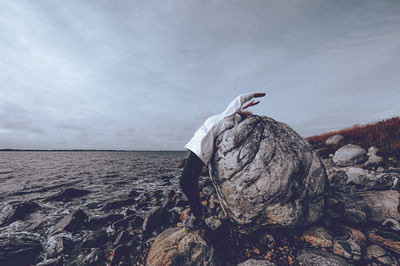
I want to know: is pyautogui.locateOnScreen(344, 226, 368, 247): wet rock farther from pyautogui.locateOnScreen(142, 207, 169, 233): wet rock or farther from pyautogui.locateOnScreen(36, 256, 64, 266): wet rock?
pyautogui.locateOnScreen(36, 256, 64, 266): wet rock

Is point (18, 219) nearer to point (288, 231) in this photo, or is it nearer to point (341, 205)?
point (288, 231)

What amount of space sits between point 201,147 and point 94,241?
496 cm

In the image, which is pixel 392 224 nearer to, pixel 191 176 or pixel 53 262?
pixel 191 176

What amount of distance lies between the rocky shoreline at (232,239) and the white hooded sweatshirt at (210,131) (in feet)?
5.56

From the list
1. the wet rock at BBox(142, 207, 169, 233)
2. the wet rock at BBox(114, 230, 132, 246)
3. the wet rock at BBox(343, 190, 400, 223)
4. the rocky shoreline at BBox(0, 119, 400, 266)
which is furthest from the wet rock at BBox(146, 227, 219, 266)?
the wet rock at BBox(343, 190, 400, 223)

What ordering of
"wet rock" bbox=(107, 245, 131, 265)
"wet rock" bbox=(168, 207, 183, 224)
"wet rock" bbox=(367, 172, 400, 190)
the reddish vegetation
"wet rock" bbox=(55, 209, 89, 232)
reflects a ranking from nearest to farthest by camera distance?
"wet rock" bbox=(107, 245, 131, 265) → "wet rock" bbox=(367, 172, 400, 190) → "wet rock" bbox=(55, 209, 89, 232) → "wet rock" bbox=(168, 207, 183, 224) → the reddish vegetation

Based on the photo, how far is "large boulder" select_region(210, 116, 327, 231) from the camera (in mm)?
3781

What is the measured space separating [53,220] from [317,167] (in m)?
10.7

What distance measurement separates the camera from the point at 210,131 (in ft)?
13.7

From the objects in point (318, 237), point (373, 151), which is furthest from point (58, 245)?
point (373, 151)

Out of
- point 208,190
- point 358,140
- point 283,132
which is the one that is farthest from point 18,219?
point 358,140

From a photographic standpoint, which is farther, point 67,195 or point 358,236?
point 67,195

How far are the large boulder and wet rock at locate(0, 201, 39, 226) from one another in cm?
951

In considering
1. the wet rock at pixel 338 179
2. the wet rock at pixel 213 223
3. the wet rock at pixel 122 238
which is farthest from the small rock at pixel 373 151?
the wet rock at pixel 122 238
